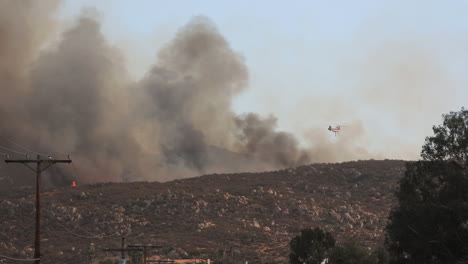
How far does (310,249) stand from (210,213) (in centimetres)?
5407

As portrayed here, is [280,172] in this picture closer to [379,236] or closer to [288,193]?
[288,193]

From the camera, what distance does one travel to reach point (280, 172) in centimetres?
19012

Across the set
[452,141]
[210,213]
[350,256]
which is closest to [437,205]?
[452,141]

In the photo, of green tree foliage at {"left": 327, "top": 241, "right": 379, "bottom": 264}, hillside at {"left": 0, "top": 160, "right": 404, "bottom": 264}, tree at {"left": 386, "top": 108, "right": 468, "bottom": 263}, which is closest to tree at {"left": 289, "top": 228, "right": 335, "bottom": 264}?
green tree foliage at {"left": 327, "top": 241, "right": 379, "bottom": 264}

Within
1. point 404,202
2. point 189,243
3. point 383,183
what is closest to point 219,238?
point 189,243

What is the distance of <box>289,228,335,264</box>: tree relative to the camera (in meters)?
103

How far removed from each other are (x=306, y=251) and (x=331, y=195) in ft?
221

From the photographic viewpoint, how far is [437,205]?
6300 cm

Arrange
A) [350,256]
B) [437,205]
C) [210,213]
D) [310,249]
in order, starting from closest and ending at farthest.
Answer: [437,205] < [350,256] < [310,249] < [210,213]

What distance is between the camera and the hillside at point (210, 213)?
448 ft

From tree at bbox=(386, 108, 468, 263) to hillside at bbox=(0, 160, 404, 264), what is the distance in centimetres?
5782

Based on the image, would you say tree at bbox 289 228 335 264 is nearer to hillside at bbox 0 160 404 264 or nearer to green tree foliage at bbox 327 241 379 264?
green tree foliage at bbox 327 241 379 264

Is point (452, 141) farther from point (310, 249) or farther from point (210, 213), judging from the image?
point (210, 213)

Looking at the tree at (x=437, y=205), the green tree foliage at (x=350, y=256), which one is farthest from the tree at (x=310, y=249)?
the tree at (x=437, y=205)
